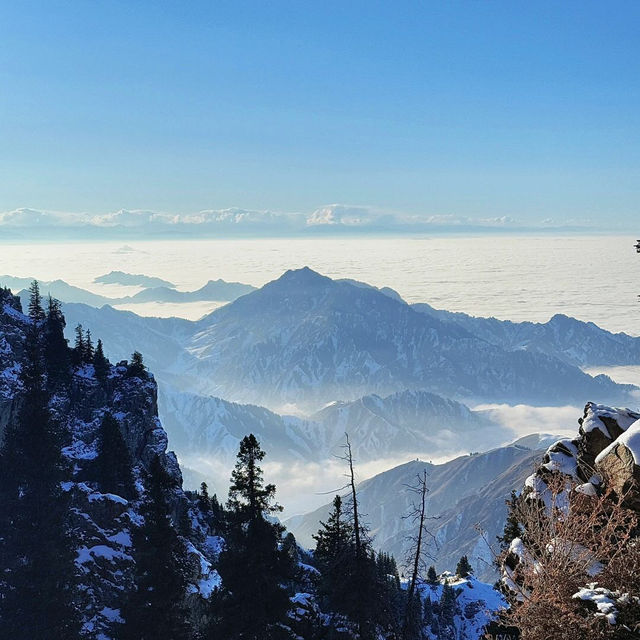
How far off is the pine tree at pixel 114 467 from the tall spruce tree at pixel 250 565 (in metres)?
31.7

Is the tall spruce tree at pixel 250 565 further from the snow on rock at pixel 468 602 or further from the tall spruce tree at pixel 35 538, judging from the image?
the snow on rock at pixel 468 602

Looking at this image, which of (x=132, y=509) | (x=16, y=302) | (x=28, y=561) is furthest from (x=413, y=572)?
(x=16, y=302)

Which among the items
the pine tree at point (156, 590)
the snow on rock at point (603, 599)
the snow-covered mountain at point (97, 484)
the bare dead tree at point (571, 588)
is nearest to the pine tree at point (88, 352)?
the snow-covered mountain at point (97, 484)

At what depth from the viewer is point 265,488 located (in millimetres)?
32062

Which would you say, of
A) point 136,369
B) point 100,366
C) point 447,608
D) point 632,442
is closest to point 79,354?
point 100,366

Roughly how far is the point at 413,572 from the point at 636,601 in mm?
20645

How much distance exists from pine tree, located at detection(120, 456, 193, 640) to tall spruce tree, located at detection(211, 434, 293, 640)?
2863mm

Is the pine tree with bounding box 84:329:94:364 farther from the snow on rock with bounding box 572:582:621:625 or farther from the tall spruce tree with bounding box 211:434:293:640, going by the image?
the snow on rock with bounding box 572:582:621:625

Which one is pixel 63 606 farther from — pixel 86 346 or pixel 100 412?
pixel 86 346

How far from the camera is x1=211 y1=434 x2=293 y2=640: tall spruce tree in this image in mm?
31031

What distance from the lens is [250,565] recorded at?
31016mm

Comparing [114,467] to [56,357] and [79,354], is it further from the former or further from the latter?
[79,354]

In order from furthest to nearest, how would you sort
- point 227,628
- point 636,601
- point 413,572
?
point 413,572, point 227,628, point 636,601

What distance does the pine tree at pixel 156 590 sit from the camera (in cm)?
3238
